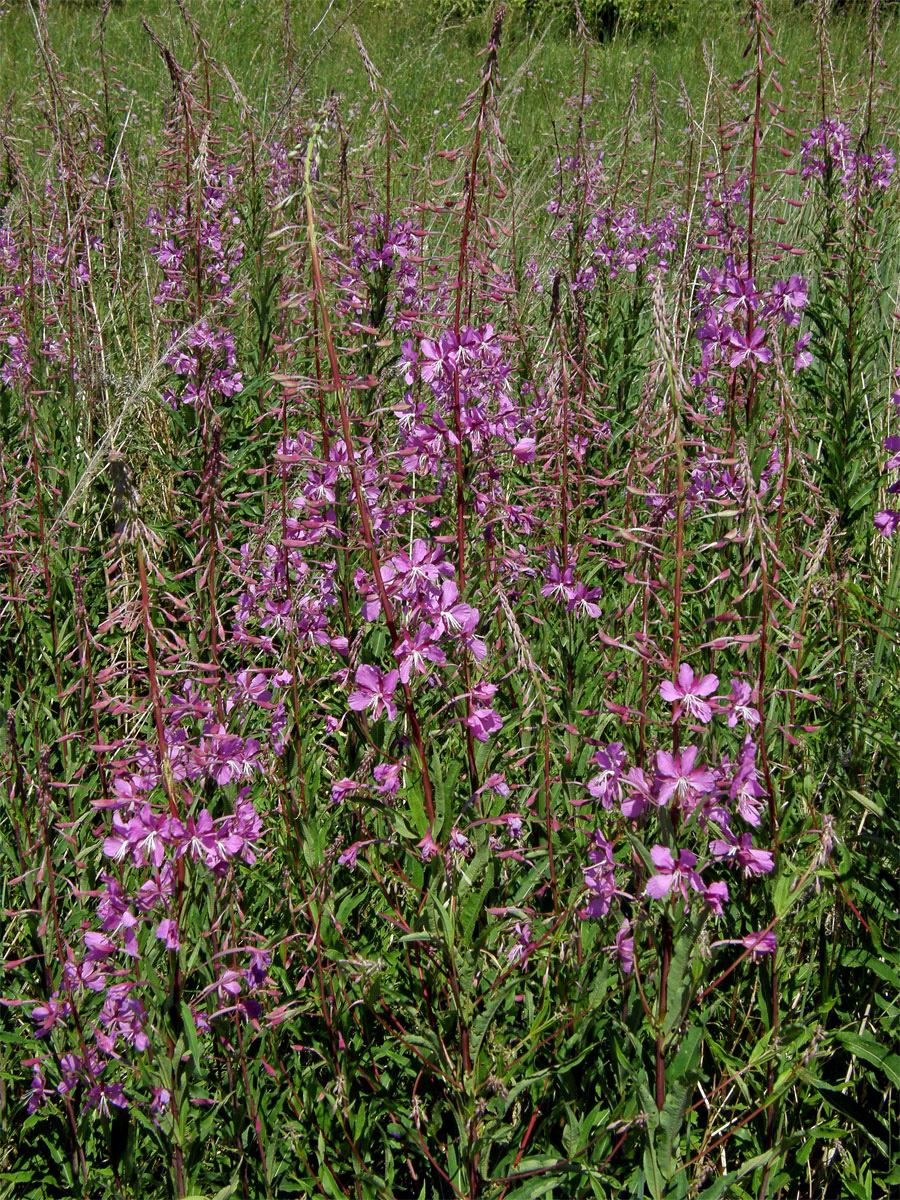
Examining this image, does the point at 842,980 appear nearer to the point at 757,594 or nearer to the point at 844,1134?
the point at 844,1134

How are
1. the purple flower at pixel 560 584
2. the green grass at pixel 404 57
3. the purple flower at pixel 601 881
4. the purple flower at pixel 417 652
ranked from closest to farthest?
1. the purple flower at pixel 417 652
2. the purple flower at pixel 601 881
3. the purple flower at pixel 560 584
4. the green grass at pixel 404 57

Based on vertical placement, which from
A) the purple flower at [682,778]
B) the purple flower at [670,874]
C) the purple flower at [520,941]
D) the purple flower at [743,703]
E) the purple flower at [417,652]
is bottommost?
the purple flower at [520,941]

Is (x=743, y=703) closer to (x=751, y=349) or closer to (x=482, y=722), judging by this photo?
(x=482, y=722)

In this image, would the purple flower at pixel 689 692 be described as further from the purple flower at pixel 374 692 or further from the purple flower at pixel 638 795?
the purple flower at pixel 374 692

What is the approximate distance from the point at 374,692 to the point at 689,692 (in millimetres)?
462

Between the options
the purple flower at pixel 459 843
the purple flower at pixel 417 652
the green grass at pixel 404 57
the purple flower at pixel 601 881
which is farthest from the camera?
the green grass at pixel 404 57

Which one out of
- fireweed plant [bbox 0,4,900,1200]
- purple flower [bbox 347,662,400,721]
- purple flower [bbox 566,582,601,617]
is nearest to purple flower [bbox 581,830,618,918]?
fireweed plant [bbox 0,4,900,1200]

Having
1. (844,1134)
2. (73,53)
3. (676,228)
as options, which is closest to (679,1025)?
(844,1134)

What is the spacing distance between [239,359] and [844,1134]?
3551mm

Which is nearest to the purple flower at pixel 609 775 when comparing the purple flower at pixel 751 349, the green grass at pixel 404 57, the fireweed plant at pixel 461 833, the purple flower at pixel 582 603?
the fireweed plant at pixel 461 833

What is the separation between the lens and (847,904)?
77.6 inches

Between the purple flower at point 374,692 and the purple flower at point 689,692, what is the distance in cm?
39

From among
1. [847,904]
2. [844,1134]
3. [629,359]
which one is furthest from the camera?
[629,359]

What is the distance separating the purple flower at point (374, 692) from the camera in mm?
1470
